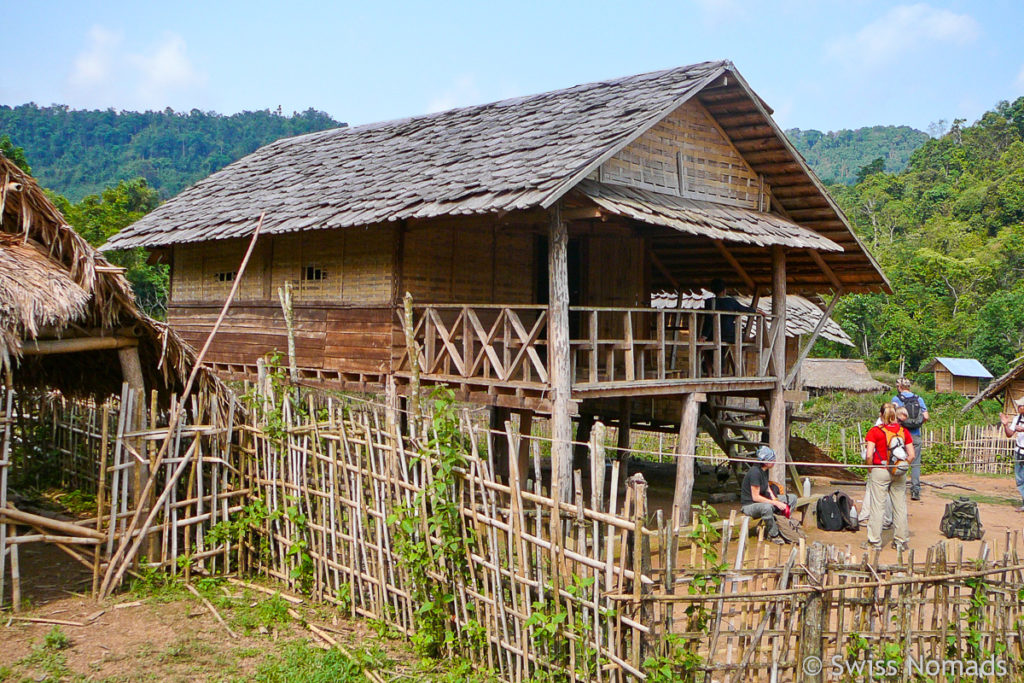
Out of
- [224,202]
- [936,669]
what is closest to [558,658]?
[936,669]

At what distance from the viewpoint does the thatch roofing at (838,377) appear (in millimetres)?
30469

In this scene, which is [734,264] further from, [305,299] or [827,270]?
[305,299]

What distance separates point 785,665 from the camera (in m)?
5.37

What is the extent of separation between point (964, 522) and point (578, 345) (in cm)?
549

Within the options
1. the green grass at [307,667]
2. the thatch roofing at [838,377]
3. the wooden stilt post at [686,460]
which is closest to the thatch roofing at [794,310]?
the wooden stilt post at [686,460]

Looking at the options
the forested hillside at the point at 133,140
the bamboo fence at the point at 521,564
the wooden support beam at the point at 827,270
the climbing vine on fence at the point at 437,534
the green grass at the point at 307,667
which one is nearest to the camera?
the bamboo fence at the point at 521,564

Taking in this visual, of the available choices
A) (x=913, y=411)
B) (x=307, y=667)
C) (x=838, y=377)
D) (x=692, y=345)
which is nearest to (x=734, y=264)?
(x=692, y=345)

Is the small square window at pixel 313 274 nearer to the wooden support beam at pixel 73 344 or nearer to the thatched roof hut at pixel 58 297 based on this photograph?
the thatched roof hut at pixel 58 297

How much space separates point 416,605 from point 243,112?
7424 centimetres

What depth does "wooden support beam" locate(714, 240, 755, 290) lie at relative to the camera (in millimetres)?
13072

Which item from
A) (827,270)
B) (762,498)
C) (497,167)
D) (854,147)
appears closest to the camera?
(762,498)

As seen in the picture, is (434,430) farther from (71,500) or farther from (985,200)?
(985,200)

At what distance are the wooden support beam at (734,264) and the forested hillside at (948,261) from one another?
21894mm

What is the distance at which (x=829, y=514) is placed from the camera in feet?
38.0
